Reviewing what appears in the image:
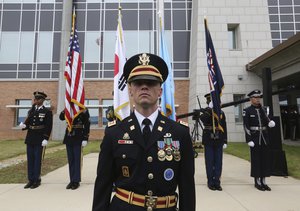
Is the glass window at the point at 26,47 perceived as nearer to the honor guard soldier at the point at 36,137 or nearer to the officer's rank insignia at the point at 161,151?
the honor guard soldier at the point at 36,137

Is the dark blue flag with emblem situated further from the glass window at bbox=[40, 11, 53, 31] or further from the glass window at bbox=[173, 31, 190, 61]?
the glass window at bbox=[40, 11, 53, 31]

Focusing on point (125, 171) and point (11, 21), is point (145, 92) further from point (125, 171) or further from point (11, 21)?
point (11, 21)

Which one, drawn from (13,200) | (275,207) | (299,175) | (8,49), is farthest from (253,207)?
(8,49)

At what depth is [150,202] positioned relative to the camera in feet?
4.86

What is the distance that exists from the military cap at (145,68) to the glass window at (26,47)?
18025 millimetres

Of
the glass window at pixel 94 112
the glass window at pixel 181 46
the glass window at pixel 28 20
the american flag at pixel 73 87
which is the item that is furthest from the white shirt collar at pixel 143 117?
the glass window at pixel 28 20

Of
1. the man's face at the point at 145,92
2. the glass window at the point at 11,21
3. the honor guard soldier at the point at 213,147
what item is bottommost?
the honor guard soldier at the point at 213,147

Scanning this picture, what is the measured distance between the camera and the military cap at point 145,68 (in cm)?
160

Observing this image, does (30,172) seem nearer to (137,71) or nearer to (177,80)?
(137,71)

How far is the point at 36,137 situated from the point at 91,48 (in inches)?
533

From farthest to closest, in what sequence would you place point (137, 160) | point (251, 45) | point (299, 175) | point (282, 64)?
1. point (251, 45)
2. point (282, 64)
3. point (299, 175)
4. point (137, 160)

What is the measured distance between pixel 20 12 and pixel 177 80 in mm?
13049

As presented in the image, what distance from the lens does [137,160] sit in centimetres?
153

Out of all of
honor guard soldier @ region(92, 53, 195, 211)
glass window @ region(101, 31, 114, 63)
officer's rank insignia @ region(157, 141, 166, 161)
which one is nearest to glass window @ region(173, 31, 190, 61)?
glass window @ region(101, 31, 114, 63)
